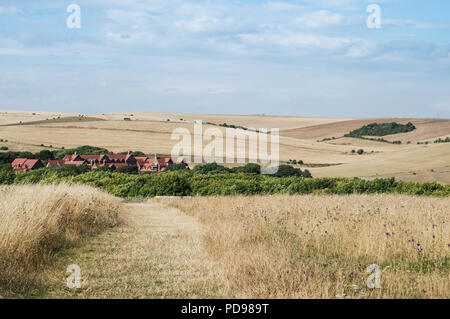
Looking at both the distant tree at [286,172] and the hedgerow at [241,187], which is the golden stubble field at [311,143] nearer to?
the distant tree at [286,172]

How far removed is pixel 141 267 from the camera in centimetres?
910

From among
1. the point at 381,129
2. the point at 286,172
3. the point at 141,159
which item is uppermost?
the point at 381,129

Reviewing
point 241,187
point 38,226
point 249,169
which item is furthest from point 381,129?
point 38,226

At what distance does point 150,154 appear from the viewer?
308 ft

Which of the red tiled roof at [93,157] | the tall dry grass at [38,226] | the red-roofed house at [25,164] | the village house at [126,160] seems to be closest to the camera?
the tall dry grass at [38,226]

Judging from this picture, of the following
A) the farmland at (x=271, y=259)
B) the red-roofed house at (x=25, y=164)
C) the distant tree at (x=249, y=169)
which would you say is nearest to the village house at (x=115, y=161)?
the red-roofed house at (x=25, y=164)

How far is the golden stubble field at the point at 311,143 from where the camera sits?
7362 centimetres

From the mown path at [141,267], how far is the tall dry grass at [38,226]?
40 centimetres

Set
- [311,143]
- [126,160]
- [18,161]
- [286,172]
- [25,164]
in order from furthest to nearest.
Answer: [311,143] < [126,160] < [18,161] < [25,164] < [286,172]

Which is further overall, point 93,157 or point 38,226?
point 93,157

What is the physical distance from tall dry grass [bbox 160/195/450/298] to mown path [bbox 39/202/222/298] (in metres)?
0.46

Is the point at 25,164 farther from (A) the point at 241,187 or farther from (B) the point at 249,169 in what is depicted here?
(A) the point at 241,187

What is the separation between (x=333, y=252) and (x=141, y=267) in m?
3.80
